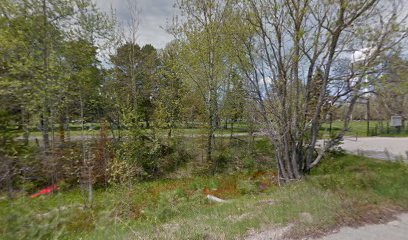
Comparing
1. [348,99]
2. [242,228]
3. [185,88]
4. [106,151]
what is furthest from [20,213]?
[185,88]

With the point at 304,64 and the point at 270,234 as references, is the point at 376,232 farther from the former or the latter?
the point at 304,64

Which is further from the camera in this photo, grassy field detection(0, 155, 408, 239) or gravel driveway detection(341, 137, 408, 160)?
gravel driveway detection(341, 137, 408, 160)

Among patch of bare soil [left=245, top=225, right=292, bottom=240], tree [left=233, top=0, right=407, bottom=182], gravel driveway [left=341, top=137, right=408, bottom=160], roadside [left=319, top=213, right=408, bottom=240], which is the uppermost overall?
tree [left=233, top=0, right=407, bottom=182]

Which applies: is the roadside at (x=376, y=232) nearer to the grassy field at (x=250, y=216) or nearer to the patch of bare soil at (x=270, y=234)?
the grassy field at (x=250, y=216)

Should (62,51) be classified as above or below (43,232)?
above

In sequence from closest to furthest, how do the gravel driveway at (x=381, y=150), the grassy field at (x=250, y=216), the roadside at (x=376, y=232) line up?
the roadside at (x=376, y=232), the grassy field at (x=250, y=216), the gravel driveway at (x=381, y=150)

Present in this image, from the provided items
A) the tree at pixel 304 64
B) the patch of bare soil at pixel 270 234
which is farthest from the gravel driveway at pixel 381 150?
the patch of bare soil at pixel 270 234

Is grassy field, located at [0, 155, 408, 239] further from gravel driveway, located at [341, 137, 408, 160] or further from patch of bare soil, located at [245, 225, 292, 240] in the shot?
gravel driveway, located at [341, 137, 408, 160]

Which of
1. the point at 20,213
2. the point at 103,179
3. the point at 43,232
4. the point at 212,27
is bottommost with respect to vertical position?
the point at 103,179

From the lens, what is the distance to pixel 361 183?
566 cm

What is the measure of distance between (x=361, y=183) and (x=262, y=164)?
899 cm

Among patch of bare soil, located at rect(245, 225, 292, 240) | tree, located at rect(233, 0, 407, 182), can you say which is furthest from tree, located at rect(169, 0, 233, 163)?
patch of bare soil, located at rect(245, 225, 292, 240)

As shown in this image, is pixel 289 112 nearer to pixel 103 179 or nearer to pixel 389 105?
pixel 389 105

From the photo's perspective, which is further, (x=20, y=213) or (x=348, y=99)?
(x=348, y=99)
